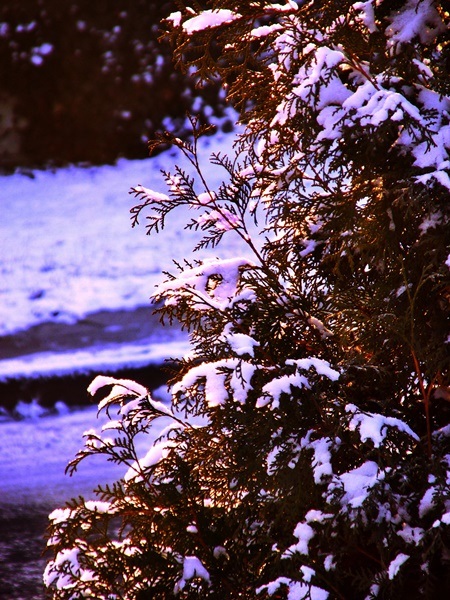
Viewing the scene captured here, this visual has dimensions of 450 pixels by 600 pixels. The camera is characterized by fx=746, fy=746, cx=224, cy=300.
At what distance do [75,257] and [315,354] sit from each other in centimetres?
1548

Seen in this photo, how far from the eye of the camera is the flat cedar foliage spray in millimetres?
2715

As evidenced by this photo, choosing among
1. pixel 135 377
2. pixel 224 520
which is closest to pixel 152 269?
pixel 135 377

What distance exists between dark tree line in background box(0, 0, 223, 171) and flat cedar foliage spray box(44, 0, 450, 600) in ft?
59.9

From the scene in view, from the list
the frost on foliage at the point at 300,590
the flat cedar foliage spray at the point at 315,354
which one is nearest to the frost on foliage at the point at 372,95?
the flat cedar foliage spray at the point at 315,354

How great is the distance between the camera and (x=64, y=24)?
22234mm

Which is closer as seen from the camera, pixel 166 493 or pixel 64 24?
pixel 166 493

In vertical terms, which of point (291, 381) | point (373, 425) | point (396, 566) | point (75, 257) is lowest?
point (396, 566)

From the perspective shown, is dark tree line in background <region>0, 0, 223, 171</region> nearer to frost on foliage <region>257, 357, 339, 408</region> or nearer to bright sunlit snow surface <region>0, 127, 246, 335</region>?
bright sunlit snow surface <region>0, 127, 246, 335</region>

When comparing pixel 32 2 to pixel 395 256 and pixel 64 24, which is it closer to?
pixel 64 24

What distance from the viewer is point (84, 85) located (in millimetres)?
21875

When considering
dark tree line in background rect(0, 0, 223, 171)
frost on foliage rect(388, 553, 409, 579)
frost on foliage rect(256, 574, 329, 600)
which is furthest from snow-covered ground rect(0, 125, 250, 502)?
frost on foliage rect(388, 553, 409, 579)

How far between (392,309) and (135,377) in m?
8.86

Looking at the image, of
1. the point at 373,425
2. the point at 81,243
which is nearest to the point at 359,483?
the point at 373,425

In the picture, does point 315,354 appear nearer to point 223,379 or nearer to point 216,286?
point 216,286
